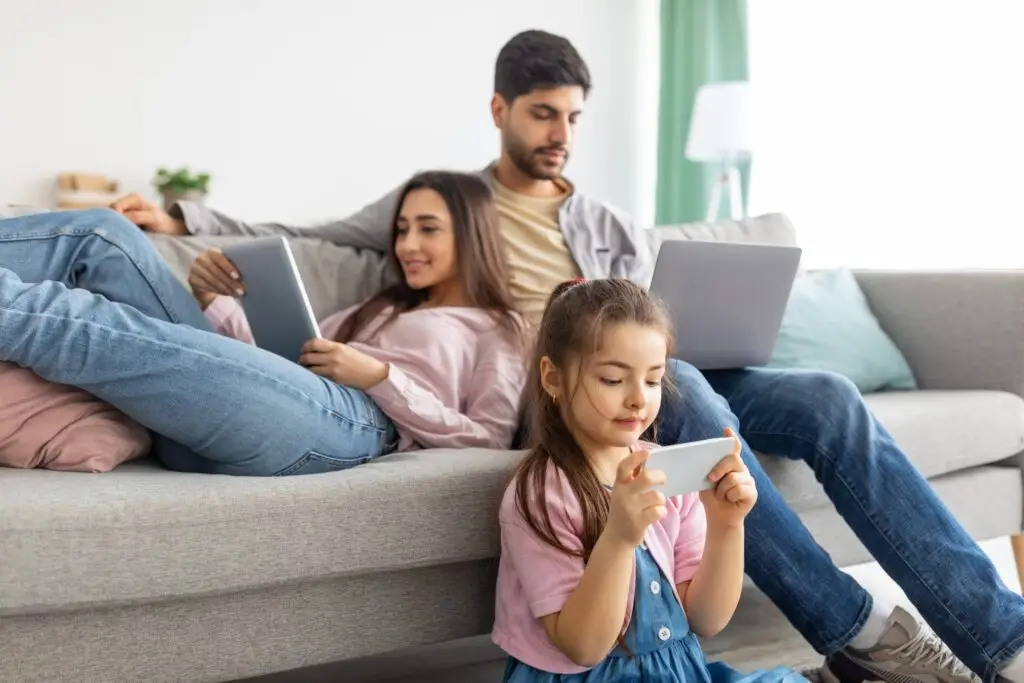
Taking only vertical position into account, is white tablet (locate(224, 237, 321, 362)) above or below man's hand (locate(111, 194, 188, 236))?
below

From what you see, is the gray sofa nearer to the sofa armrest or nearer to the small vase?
the sofa armrest

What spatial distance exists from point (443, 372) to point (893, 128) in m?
2.54

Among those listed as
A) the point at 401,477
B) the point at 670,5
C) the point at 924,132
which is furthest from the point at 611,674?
the point at 670,5

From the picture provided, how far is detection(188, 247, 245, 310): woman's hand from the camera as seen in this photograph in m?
1.81

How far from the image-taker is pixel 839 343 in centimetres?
251

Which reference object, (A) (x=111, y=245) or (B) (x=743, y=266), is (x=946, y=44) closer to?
(B) (x=743, y=266)

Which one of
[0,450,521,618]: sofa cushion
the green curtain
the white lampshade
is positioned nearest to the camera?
[0,450,521,618]: sofa cushion

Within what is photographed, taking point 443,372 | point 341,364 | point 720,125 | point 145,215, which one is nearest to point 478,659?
point 443,372

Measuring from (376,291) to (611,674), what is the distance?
1.11m

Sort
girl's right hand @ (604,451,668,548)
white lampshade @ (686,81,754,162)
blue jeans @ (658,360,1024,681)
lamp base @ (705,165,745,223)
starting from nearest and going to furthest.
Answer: girl's right hand @ (604,451,668,548) < blue jeans @ (658,360,1024,681) < white lampshade @ (686,81,754,162) < lamp base @ (705,165,745,223)

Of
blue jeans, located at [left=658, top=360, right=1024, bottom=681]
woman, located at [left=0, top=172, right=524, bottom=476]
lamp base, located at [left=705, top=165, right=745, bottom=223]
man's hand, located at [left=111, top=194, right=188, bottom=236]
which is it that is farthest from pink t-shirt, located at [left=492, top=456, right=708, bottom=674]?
lamp base, located at [left=705, top=165, right=745, bottom=223]

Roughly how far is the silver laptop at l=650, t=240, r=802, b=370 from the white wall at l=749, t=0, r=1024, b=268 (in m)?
1.92

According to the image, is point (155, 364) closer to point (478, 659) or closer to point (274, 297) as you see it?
point (274, 297)

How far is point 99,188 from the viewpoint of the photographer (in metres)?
3.64
